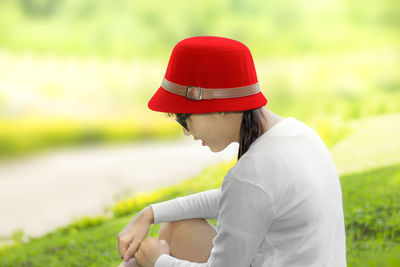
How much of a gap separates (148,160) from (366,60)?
5.25 meters

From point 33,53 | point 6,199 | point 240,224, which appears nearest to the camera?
point 240,224

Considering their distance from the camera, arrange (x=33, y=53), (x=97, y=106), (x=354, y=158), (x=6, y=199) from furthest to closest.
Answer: (x=33, y=53) → (x=97, y=106) → (x=6, y=199) → (x=354, y=158)

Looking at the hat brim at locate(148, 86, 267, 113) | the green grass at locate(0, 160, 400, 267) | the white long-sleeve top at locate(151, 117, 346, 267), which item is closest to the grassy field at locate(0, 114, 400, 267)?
the green grass at locate(0, 160, 400, 267)

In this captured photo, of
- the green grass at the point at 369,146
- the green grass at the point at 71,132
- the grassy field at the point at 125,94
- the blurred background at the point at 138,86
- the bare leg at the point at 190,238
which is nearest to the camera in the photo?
the bare leg at the point at 190,238

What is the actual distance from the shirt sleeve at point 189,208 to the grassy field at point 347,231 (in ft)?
3.82

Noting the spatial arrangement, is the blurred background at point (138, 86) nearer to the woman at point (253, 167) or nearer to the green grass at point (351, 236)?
the green grass at point (351, 236)

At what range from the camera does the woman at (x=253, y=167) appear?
1.49 m

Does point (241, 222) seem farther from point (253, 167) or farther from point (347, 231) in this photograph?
point (347, 231)

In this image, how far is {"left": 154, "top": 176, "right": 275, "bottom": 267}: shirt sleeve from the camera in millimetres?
1476

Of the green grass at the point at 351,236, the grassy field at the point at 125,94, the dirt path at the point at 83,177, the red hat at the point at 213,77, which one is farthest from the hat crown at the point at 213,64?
the grassy field at the point at 125,94

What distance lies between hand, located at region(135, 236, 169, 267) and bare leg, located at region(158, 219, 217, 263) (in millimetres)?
50

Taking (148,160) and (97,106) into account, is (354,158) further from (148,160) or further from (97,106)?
(97,106)

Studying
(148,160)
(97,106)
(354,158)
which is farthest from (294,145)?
(97,106)

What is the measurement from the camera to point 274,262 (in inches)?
61.9
